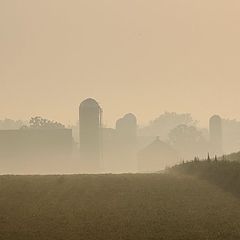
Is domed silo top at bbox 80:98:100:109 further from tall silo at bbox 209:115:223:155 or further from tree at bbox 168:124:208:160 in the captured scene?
tall silo at bbox 209:115:223:155

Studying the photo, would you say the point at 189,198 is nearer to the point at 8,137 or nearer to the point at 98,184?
the point at 98,184

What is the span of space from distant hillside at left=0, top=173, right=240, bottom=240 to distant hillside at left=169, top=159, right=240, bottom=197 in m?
0.71

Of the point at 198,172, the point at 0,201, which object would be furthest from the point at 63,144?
the point at 0,201

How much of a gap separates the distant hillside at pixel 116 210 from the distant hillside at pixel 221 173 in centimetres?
71

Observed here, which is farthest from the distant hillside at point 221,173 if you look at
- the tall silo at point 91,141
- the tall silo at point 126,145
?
the tall silo at point 126,145

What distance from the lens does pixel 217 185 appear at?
3300 centimetres

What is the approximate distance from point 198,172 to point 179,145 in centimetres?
8167

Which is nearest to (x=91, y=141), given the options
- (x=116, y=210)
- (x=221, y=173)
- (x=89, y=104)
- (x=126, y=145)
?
(x=89, y=104)

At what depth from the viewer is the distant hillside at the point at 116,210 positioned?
22844 millimetres

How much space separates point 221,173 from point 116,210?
9304 mm

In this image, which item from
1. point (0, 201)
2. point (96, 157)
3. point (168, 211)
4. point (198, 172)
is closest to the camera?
point (168, 211)

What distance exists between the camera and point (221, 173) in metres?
33.7

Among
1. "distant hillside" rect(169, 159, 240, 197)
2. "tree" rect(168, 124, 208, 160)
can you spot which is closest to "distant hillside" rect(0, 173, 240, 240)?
"distant hillside" rect(169, 159, 240, 197)

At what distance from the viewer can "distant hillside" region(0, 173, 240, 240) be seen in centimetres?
2284
